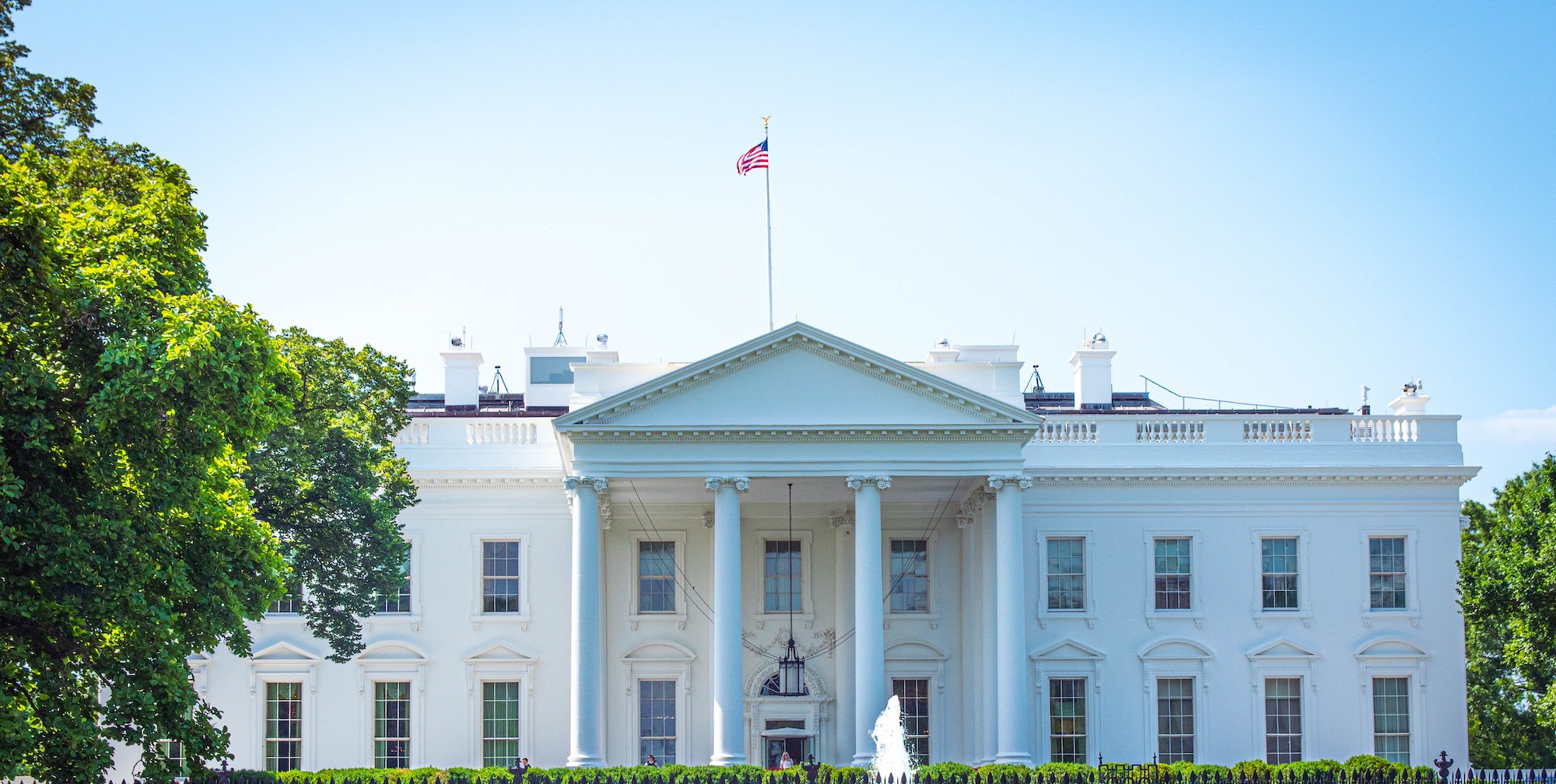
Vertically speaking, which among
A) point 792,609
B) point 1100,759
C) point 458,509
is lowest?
point 1100,759

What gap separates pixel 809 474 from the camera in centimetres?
3294

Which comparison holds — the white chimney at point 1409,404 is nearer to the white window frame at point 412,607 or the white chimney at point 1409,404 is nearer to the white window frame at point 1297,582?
the white window frame at point 1297,582

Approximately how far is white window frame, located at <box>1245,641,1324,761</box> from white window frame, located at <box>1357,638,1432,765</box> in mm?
1065

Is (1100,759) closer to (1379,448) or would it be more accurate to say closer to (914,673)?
(914,673)

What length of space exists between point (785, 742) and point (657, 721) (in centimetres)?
305

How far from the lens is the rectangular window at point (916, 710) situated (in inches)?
1459

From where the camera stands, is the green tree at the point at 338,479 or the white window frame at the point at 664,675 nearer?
the green tree at the point at 338,479

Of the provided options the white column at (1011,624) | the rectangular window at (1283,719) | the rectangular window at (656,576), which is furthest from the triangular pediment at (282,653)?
the rectangular window at (1283,719)

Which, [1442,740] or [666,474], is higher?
[666,474]

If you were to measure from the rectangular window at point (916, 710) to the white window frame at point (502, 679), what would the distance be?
335 inches

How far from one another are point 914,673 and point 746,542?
198 inches

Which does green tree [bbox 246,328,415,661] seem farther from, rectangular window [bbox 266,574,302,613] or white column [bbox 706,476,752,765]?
white column [bbox 706,476,752,765]

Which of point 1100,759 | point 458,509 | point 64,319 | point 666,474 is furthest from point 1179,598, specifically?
point 64,319

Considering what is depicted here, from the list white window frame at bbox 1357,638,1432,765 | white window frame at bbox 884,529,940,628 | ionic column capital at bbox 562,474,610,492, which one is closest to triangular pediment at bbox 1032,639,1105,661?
white window frame at bbox 884,529,940,628
